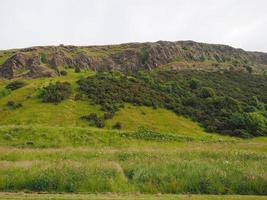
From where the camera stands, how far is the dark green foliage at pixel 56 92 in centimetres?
5453

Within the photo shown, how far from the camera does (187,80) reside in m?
79.4

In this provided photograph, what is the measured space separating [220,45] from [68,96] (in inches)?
4636

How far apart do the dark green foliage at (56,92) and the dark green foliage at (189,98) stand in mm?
3093

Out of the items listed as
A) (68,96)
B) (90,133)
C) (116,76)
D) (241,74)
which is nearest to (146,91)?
(116,76)

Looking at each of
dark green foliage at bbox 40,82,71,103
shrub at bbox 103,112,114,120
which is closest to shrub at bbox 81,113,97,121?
shrub at bbox 103,112,114,120

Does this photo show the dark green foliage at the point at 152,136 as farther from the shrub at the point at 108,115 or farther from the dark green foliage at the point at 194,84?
the dark green foliage at the point at 194,84

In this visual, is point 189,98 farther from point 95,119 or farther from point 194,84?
point 95,119

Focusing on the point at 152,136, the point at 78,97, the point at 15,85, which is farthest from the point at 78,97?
the point at 152,136

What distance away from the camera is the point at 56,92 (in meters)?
55.7

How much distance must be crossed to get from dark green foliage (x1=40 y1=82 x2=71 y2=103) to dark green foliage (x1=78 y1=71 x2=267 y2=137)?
3093 mm

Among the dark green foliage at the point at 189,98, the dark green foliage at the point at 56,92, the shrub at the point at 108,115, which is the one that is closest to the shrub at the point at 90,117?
the shrub at the point at 108,115

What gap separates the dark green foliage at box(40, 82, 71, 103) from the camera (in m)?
54.5

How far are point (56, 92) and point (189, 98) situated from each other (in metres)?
22.9

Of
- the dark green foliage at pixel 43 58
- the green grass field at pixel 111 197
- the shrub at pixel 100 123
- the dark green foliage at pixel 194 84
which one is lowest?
the shrub at pixel 100 123
